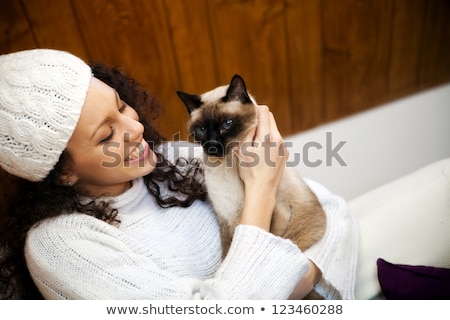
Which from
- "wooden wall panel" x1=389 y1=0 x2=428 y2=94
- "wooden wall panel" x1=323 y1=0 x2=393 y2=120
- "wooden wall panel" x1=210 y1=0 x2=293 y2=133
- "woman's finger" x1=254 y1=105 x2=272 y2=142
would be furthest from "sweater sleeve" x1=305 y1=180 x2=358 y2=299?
"wooden wall panel" x1=389 y1=0 x2=428 y2=94

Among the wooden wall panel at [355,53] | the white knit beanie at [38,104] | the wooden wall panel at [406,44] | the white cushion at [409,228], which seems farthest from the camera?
the wooden wall panel at [406,44]

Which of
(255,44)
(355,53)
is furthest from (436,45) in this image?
(255,44)

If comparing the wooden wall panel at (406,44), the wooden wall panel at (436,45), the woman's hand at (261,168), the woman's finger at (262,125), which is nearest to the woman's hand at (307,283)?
the woman's hand at (261,168)

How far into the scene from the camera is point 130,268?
88 centimetres

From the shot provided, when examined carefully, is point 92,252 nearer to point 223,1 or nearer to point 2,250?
point 2,250

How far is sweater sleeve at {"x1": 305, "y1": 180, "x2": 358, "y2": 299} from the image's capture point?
3.48ft

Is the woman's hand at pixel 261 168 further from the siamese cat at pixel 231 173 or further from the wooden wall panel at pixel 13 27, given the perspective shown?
the wooden wall panel at pixel 13 27

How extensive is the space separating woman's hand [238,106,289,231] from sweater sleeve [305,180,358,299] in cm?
22

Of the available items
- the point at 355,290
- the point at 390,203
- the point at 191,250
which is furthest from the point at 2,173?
the point at 390,203

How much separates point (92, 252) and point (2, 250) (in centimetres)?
44

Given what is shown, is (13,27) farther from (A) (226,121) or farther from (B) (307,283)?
(B) (307,283)

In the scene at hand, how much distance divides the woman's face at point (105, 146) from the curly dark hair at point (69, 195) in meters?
0.04

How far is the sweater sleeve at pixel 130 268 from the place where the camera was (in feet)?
2.81

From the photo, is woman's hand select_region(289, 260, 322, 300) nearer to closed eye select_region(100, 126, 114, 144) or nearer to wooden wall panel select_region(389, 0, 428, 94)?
closed eye select_region(100, 126, 114, 144)
